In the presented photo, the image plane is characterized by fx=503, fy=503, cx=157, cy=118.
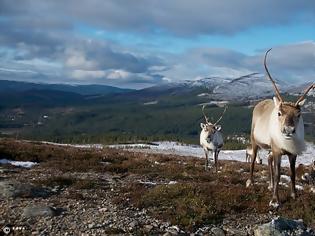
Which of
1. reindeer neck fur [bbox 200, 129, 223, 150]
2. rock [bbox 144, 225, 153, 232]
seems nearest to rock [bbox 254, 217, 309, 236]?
rock [bbox 144, 225, 153, 232]

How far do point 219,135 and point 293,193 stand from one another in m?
15.3

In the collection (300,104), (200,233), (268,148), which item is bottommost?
(200,233)

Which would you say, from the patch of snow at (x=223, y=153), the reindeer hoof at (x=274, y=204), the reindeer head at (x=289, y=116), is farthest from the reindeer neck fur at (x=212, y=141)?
the reindeer head at (x=289, y=116)

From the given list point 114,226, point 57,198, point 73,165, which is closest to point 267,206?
point 114,226

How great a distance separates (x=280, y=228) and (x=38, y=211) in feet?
18.4

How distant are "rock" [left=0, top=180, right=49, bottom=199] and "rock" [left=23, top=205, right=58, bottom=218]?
1302 mm

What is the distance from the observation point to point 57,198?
1354 cm

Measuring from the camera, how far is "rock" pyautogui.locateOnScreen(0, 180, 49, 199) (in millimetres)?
13211

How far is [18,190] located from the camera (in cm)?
1346

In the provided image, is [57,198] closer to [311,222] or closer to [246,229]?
[246,229]

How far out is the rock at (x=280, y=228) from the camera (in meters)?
11.1

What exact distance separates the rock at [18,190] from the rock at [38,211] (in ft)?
4.27

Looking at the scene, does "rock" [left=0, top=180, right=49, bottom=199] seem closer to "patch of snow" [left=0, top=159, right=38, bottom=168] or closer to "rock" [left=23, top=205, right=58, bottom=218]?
"rock" [left=23, top=205, right=58, bottom=218]

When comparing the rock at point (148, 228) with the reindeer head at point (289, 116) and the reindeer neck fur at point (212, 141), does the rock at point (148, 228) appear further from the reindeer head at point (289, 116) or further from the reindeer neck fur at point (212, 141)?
the reindeer neck fur at point (212, 141)
